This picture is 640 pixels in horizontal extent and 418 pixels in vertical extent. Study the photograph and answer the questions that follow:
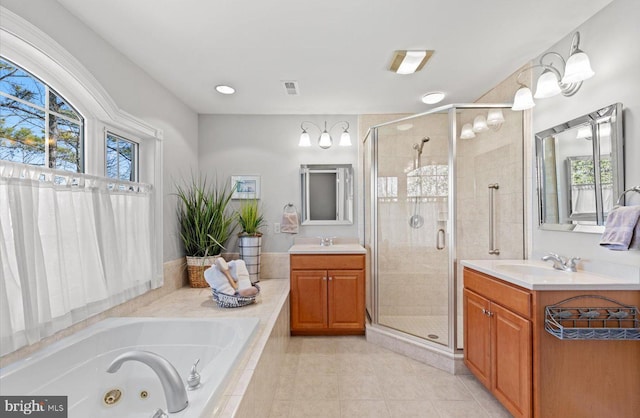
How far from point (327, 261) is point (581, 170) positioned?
2084 millimetres

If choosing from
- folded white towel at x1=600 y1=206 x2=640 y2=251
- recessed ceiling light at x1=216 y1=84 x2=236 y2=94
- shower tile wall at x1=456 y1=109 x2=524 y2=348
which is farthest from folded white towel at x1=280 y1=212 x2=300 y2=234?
folded white towel at x1=600 y1=206 x2=640 y2=251

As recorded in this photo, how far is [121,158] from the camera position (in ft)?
7.86

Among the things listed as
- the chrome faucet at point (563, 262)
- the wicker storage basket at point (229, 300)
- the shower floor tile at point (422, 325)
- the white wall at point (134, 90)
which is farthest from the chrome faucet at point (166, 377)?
the chrome faucet at point (563, 262)

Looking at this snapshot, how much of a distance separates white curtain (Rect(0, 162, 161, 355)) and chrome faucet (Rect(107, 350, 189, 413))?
2.25 feet

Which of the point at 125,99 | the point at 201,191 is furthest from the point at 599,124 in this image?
the point at 201,191

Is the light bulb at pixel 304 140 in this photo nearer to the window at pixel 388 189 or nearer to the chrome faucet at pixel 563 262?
the window at pixel 388 189

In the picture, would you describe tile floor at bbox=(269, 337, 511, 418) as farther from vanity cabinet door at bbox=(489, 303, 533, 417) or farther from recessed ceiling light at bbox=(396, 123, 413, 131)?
recessed ceiling light at bbox=(396, 123, 413, 131)

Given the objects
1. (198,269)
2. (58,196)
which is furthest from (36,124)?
(198,269)

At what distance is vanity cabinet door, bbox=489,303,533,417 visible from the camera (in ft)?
5.27

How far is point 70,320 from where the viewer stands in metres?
1.71

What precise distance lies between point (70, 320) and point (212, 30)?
1917mm

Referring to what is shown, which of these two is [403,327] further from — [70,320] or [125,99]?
[125,99]

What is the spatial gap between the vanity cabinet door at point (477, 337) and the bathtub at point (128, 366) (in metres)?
1.52

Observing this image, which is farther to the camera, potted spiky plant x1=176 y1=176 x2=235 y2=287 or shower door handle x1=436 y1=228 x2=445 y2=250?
potted spiky plant x1=176 y1=176 x2=235 y2=287
